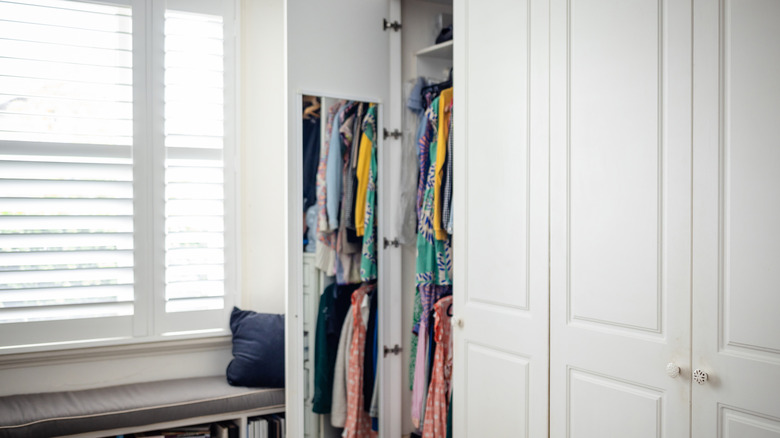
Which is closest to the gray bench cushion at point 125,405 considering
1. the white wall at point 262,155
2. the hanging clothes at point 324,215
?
the white wall at point 262,155

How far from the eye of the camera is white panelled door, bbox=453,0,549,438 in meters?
2.03

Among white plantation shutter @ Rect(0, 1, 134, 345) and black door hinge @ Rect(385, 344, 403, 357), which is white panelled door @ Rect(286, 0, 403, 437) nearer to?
black door hinge @ Rect(385, 344, 403, 357)

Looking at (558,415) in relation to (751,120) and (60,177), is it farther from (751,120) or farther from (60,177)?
(60,177)

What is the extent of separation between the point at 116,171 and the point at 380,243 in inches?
52.7

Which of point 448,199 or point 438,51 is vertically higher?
point 438,51

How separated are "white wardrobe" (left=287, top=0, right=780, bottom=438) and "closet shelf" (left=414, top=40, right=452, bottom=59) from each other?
0.49 m

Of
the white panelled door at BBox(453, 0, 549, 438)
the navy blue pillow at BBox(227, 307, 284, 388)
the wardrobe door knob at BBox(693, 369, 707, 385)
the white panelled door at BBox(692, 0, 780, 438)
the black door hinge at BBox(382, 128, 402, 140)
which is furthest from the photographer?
the navy blue pillow at BBox(227, 307, 284, 388)

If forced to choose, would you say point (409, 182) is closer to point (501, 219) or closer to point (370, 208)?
point (370, 208)

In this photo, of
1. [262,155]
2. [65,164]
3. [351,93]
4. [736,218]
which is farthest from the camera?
[262,155]

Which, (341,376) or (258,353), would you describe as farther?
(258,353)

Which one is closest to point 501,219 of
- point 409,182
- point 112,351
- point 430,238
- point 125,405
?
point 430,238

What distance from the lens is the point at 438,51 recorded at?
299 cm

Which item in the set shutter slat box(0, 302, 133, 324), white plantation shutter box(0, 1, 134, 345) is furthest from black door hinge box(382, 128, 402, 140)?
shutter slat box(0, 302, 133, 324)

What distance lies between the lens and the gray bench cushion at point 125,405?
8.57 feet
